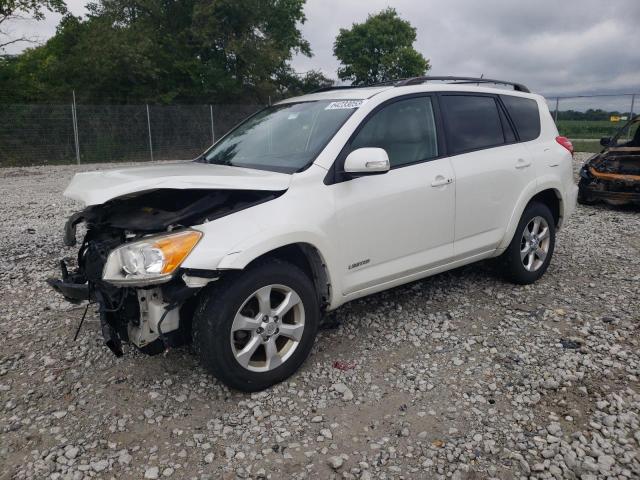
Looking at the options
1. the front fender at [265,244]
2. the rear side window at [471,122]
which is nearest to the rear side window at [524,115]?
the rear side window at [471,122]

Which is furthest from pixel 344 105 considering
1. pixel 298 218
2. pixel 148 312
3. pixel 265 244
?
pixel 148 312

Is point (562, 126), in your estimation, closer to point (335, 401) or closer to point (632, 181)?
point (632, 181)

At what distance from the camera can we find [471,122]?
4.28m

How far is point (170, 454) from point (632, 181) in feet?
27.3

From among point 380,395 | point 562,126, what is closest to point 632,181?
point 380,395

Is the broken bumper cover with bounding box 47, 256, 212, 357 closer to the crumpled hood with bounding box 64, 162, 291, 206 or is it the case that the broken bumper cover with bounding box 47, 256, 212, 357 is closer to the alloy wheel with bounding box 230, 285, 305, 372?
the alloy wheel with bounding box 230, 285, 305, 372

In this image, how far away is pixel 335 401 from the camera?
3033 mm

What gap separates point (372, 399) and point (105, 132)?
1847 cm

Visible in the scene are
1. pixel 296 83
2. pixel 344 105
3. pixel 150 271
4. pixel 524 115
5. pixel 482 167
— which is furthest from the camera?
pixel 296 83

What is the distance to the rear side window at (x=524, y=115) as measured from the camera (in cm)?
469

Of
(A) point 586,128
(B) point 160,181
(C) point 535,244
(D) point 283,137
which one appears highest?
(A) point 586,128

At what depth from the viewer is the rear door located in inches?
160

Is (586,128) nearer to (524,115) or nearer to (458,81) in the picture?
(524,115)

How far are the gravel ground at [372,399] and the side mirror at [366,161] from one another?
134 centimetres
